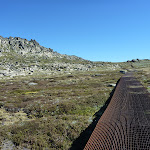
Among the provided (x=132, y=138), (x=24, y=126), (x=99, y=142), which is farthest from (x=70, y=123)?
(x=132, y=138)

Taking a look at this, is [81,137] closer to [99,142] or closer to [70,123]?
[70,123]

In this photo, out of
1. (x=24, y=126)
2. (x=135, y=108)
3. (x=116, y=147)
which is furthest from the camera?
(x=135, y=108)

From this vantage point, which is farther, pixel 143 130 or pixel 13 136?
pixel 13 136

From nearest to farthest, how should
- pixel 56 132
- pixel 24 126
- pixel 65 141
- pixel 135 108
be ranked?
pixel 65 141, pixel 56 132, pixel 24 126, pixel 135 108

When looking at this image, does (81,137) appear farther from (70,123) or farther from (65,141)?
(70,123)

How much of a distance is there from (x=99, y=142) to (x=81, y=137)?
11.8ft

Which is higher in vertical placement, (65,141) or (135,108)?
(135,108)

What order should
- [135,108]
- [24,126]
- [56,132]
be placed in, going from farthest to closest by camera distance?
[135,108]
[24,126]
[56,132]

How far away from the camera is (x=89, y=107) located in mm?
20641

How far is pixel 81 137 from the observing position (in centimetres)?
1218

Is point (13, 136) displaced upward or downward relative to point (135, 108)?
downward

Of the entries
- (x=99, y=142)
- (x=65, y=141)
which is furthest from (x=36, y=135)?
(x=99, y=142)

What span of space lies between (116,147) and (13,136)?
29.0 ft

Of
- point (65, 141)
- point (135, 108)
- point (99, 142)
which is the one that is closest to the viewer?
point (99, 142)
